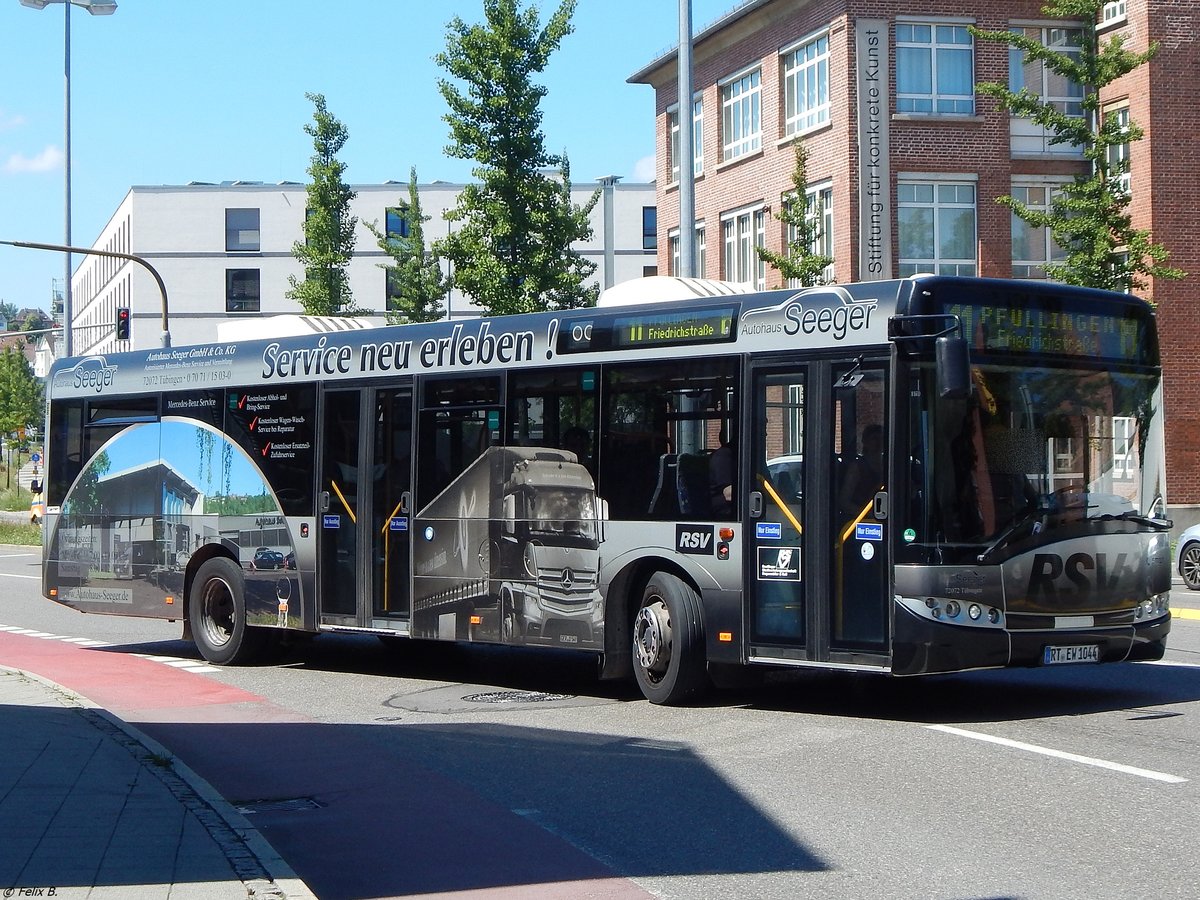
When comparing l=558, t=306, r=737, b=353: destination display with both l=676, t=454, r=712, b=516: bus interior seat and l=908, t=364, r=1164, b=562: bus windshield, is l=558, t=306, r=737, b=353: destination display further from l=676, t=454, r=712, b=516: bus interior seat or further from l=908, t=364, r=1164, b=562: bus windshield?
l=908, t=364, r=1164, b=562: bus windshield

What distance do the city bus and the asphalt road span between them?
60 cm

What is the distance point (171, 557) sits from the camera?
16562 mm

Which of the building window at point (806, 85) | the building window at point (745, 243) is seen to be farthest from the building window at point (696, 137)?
the building window at point (806, 85)

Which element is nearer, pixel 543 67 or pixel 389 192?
pixel 543 67

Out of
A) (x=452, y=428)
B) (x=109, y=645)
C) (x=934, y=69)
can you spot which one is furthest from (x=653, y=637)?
(x=934, y=69)

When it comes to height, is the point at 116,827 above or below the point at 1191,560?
below

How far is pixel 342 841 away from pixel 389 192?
7729cm

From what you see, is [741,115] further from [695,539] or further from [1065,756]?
[1065,756]

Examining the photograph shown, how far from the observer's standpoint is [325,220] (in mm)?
49375

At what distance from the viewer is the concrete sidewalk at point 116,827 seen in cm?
623

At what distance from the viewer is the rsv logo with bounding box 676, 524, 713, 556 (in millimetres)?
11523

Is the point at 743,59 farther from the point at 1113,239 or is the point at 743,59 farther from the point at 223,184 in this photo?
the point at 223,184

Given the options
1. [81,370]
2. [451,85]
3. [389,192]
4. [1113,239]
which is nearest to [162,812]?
[81,370]

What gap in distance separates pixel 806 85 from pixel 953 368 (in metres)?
28.6
